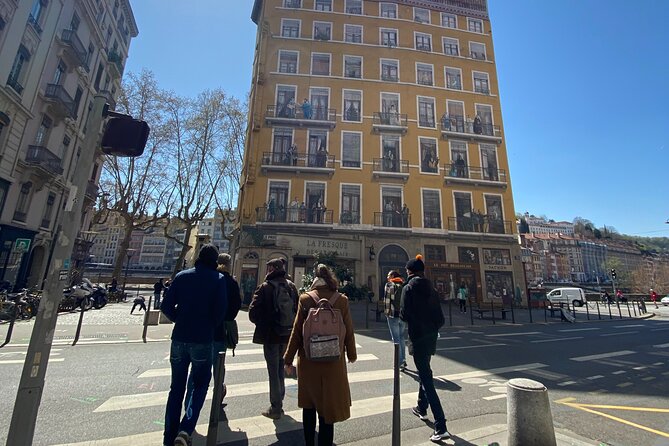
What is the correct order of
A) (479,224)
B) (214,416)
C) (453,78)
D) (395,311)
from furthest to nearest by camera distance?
(453,78) < (479,224) < (395,311) < (214,416)

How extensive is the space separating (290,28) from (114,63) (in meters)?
15.7

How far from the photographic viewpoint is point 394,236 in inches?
904

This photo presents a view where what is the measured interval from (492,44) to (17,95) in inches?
1410

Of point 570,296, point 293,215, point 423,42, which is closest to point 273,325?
point 293,215

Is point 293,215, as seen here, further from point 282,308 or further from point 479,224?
point 282,308

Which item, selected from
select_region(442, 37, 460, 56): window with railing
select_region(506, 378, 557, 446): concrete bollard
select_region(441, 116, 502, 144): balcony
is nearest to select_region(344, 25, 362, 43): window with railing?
select_region(442, 37, 460, 56): window with railing

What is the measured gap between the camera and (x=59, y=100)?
19578 mm

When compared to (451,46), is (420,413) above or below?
below

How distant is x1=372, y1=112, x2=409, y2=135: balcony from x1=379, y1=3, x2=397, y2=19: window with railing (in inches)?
402

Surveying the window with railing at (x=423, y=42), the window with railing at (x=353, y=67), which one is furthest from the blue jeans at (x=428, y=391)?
the window with railing at (x=423, y=42)

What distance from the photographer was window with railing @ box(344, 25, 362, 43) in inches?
1078

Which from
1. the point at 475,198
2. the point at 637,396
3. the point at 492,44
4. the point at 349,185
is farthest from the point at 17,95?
the point at 492,44

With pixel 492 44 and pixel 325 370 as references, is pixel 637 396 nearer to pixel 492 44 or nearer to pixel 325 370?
pixel 325 370

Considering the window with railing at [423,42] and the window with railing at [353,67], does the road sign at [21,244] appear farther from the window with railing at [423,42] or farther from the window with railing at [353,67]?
the window with railing at [423,42]
